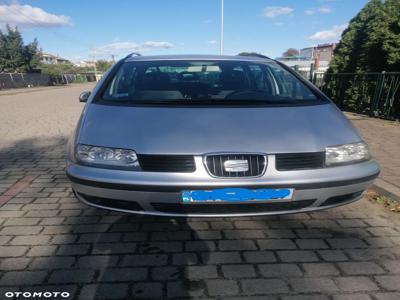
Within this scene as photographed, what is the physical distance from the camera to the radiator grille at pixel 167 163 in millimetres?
2486

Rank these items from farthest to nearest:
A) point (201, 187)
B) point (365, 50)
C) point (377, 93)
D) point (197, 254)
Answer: point (365, 50) < point (377, 93) < point (197, 254) < point (201, 187)

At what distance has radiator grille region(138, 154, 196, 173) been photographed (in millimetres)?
2486

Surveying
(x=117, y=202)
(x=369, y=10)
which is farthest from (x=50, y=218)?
(x=369, y=10)

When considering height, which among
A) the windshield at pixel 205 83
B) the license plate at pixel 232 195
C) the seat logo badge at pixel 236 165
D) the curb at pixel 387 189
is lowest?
the curb at pixel 387 189

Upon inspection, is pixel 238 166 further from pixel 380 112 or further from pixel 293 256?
pixel 380 112

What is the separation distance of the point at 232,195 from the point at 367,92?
30.0 feet

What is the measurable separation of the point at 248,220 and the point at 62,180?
8.24 ft

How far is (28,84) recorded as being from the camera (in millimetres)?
37156

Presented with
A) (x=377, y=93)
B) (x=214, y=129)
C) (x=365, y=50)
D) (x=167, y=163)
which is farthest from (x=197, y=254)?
(x=365, y=50)

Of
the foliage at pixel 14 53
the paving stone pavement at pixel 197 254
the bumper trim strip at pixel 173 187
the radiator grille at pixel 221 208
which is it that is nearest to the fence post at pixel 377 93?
the paving stone pavement at pixel 197 254

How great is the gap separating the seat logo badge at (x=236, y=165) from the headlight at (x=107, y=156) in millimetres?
648

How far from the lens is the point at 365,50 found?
10703 millimetres

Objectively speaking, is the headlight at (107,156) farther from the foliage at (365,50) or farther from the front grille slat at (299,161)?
the foliage at (365,50)

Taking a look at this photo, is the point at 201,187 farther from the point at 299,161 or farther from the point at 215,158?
the point at 299,161
